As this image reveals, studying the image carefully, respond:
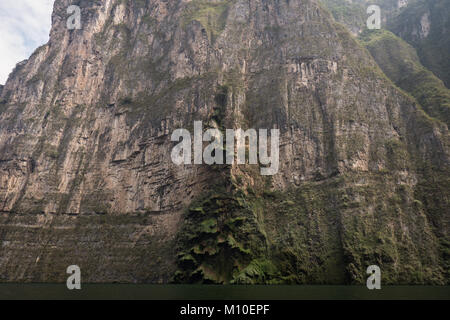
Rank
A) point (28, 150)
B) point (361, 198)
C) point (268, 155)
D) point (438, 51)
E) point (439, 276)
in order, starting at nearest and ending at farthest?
point (439, 276), point (361, 198), point (268, 155), point (28, 150), point (438, 51)

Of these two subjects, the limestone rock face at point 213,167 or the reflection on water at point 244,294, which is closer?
the reflection on water at point 244,294

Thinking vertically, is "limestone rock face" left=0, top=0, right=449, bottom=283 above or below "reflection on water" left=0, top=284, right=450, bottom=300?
above

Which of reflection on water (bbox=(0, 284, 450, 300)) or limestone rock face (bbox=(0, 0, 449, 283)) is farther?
limestone rock face (bbox=(0, 0, 449, 283))

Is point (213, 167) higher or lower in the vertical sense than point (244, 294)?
higher

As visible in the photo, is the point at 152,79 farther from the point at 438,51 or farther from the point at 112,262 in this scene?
the point at 438,51

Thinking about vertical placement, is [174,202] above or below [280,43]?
below

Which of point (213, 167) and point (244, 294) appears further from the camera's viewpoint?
point (213, 167)

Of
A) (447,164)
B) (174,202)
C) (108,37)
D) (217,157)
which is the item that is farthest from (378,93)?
(108,37)

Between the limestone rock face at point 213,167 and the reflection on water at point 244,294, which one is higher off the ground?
the limestone rock face at point 213,167
